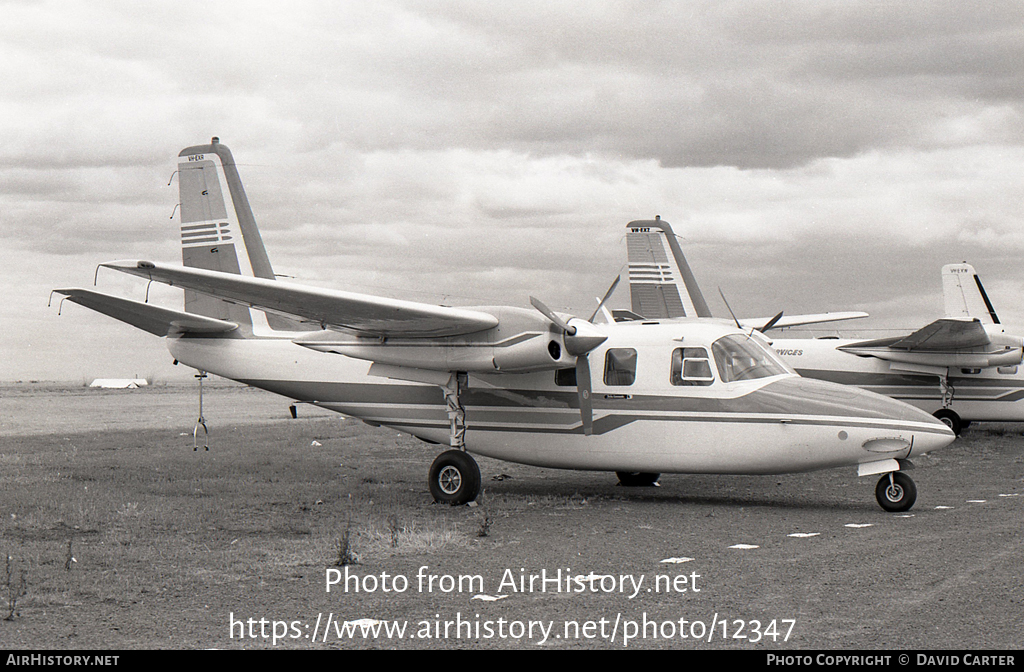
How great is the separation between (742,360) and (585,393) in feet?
7.19

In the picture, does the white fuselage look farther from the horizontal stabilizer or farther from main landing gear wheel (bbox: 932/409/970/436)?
the horizontal stabilizer

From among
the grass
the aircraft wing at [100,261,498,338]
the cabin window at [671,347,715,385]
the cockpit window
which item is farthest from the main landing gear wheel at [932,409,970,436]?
the aircraft wing at [100,261,498,338]

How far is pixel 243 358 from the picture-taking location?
49.9 feet

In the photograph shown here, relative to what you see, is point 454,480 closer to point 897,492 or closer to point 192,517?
point 192,517

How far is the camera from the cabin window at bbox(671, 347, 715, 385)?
12.5 metres

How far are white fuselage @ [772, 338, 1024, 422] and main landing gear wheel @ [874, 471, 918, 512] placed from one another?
12.6 m

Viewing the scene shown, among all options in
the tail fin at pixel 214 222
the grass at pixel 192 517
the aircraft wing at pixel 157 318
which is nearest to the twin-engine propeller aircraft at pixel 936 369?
the grass at pixel 192 517

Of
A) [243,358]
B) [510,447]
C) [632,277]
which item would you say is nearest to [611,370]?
[510,447]

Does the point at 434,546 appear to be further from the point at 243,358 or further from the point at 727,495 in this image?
the point at 243,358

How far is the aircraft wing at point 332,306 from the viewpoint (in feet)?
35.7

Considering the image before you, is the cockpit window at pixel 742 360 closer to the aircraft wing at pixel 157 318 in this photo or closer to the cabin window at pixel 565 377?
the cabin window at pixel 565 377

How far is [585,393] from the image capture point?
12.8 meters
